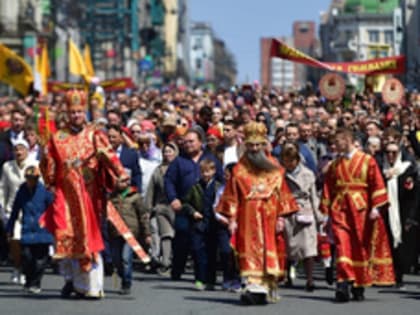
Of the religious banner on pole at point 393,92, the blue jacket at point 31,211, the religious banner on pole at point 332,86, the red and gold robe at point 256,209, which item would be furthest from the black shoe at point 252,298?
the religious banner on pole at point 393,92

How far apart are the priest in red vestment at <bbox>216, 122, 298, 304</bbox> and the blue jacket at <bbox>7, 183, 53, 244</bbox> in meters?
2.16

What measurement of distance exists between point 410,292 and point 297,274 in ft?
8.91

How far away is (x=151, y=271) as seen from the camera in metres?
19.7

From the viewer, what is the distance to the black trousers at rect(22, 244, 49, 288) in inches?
639

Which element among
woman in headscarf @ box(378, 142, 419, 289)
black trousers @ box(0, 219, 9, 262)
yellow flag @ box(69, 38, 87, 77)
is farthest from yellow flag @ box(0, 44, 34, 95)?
woman in headscarf @ box(378, 142, 419, 289)

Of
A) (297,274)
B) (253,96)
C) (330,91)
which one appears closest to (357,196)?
(297,274)

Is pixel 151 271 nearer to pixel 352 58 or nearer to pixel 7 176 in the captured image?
pixel 7 176

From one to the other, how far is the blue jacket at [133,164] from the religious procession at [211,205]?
19 millimetres

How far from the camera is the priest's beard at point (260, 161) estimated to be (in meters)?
15.1

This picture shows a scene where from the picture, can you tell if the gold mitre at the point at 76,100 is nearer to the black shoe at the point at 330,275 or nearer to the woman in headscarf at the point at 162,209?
the black shoe at the point at 330,275

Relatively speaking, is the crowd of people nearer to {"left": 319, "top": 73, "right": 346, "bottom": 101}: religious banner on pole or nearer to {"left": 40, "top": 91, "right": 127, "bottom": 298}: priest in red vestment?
{"left": 40, "top": 91, "right": 127, "bottom": 298}: priest in red vestment

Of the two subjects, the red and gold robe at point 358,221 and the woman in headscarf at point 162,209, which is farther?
the woman in headscarf at point 162,209

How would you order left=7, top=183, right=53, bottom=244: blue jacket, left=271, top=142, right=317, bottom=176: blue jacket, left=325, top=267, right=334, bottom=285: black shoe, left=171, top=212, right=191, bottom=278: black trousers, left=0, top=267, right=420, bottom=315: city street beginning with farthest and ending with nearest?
left=271, top=142, right=317, bottom=176: blue jacket < left=171, top=212, right=191, bottom=278: black trousers < left=325, top=267, right=334, bottom=285: black shoe < left=7, top=183, right=53, bottom=244: blue jacket < left=0, top=267, right=420, bottom=315: city street

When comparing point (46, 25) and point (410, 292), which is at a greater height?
point (46, 25)
